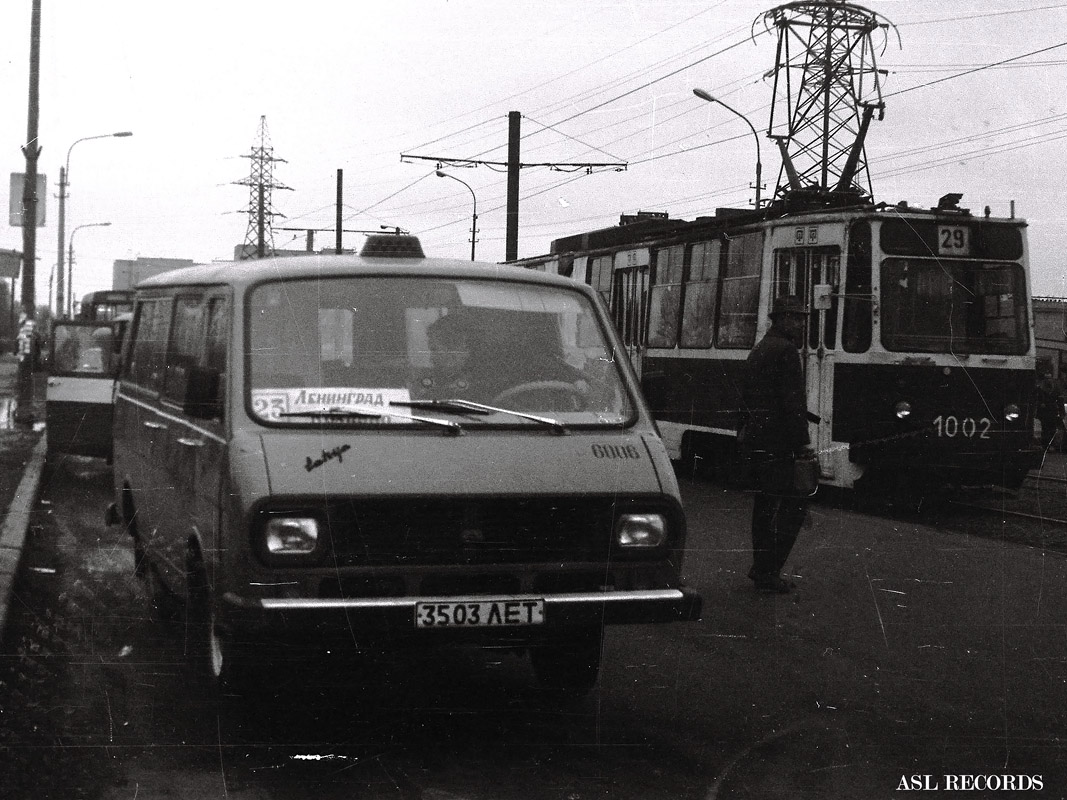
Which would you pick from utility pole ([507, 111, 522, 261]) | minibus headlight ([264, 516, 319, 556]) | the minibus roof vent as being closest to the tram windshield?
the minibus roof vent

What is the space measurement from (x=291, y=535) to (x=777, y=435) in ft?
14.3

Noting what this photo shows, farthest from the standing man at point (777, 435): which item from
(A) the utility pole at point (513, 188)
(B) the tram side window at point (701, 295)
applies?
(A) the utility pole at point (513, 188)

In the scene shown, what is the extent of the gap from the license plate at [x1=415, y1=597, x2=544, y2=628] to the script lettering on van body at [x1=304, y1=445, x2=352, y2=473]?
64cm

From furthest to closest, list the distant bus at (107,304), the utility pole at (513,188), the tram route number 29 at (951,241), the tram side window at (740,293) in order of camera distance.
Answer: the utility pole at (513,188) < the distant bus at (107,304) < the tram side window at (740,293) < the tram route number 29 at (951,241)

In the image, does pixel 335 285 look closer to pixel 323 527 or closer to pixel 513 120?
pixel 323 527

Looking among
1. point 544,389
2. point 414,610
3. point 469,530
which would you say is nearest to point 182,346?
point 544,389

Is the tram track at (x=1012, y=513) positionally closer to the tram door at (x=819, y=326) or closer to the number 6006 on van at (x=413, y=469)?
the tram door at (x=819, y=326)

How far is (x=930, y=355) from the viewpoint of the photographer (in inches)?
547

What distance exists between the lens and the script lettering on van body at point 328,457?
16.8 feet

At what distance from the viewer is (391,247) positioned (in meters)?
6.13

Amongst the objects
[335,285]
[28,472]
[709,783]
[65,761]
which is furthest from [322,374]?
[28,472]

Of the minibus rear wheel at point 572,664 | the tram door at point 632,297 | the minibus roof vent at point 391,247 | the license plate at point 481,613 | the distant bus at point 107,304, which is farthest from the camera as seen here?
the tram door at point 632,297

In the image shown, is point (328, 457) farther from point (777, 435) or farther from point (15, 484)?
point (15, 484)

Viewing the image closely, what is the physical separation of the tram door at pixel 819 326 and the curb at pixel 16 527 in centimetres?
773
